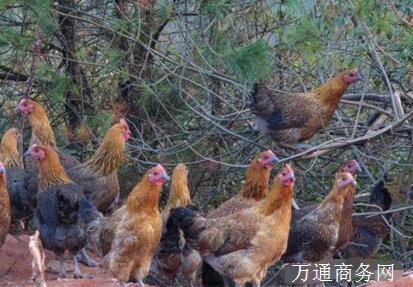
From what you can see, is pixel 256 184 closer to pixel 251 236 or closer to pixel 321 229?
pixel 321 229

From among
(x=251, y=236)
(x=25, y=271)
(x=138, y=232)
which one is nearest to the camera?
(x=251, y=236)

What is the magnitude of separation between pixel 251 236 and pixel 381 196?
192 centimetres

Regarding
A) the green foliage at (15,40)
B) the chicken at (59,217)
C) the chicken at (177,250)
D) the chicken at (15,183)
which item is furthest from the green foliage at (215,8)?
the chicken at (15,183)

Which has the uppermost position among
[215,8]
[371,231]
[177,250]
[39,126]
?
[215,8]

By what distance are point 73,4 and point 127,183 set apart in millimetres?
1891

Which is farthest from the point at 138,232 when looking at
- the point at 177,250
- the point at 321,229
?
the point at 321,229

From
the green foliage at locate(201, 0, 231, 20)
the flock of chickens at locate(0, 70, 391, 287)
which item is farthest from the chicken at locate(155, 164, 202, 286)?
the green foliage at locate(201, 0, 231, 20)

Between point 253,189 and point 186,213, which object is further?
point 253,189

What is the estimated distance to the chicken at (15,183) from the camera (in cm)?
882

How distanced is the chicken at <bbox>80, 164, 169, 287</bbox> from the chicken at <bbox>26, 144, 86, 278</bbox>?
0.64 m

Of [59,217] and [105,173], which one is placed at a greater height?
[105,173]

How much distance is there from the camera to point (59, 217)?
802 cm

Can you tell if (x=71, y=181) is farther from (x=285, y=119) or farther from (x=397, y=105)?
(x=397, y=105)

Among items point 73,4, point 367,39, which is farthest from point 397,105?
point 73,4
